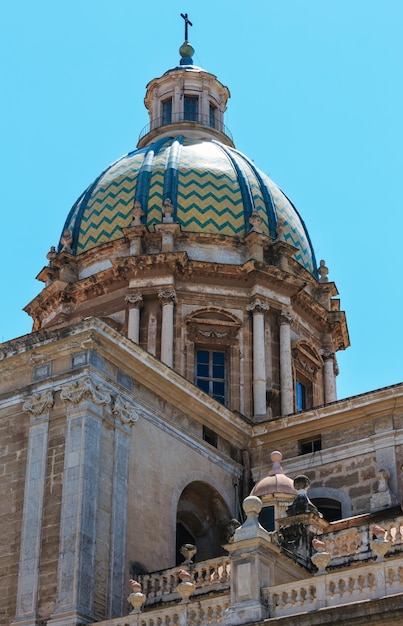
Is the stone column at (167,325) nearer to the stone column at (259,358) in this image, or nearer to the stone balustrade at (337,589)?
the stone column at (259,358)

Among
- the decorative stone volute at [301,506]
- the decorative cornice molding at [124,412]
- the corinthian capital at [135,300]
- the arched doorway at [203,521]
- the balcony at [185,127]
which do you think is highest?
the balcony at [185,127]

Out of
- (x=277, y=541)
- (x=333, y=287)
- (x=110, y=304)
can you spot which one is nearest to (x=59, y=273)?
(x=110, y=304)

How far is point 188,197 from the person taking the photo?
39719 mm

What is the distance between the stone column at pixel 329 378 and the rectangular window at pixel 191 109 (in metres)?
10.9

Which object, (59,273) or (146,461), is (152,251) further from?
(146,461)

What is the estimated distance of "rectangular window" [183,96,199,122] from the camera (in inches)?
1759

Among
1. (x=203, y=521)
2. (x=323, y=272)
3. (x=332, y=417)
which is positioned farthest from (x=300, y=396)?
(x=203, y=521)

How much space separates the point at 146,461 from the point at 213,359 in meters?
10.1

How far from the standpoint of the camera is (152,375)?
27.9 m

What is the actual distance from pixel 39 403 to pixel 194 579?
17.3ft

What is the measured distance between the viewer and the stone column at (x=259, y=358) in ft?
116

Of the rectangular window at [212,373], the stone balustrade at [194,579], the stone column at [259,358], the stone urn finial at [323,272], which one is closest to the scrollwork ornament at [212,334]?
the rectangular window at [212,373]

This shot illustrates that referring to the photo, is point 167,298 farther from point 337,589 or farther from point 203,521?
point 337,589

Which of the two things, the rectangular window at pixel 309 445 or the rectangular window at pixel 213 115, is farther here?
the rectangular window at pixel 213 115
